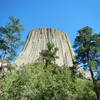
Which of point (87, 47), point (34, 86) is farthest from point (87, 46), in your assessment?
point (34, 86)

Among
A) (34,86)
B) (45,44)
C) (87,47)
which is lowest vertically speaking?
(34,86)

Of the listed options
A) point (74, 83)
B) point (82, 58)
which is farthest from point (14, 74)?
point (82, 58)

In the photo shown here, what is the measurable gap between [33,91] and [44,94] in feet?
5.63

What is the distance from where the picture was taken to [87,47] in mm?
21109

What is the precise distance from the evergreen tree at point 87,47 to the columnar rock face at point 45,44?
23.8 metres

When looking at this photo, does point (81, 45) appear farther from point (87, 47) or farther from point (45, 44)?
point (45, 44)

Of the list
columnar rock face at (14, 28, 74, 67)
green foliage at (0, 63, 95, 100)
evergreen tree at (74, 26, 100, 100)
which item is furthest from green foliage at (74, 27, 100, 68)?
columnar rock face at (14, 28, 74, 67)

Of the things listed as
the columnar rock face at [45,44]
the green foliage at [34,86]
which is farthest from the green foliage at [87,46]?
the columnar rock face at [45,44]

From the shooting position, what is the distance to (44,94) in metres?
16.4

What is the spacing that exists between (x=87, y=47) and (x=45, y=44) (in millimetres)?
29259

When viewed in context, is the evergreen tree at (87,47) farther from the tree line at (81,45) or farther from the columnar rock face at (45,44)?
the columnar rock face at (45,44)

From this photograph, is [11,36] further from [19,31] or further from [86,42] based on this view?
[86,42]

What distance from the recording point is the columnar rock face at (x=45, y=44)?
46513mm

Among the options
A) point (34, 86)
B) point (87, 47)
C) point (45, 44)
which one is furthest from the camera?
point (45, 44)
